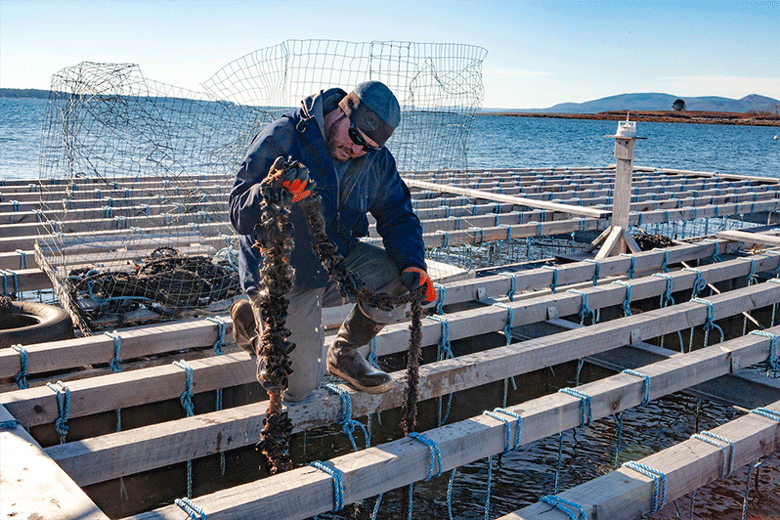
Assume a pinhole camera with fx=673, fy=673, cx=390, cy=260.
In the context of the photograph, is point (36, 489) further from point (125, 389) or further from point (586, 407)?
point (586, 407)

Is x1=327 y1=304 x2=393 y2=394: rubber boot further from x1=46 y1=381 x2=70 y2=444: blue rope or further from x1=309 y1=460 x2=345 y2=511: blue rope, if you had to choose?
x1=46 y1=381 x2=70 y2=444: blue rope

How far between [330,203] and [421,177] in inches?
289

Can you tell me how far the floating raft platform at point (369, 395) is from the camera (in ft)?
8.11

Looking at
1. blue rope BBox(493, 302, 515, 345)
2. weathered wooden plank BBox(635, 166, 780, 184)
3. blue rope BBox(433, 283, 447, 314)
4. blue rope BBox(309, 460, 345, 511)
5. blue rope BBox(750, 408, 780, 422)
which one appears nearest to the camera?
blue rope BBox(309, 460, 345, 511)

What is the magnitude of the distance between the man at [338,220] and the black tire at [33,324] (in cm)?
144

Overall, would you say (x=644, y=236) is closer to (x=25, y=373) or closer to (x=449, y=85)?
(x=449, y=85)

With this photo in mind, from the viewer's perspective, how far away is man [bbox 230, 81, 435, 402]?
2.79 m

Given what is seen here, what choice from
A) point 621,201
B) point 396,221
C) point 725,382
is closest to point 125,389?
point 396,221

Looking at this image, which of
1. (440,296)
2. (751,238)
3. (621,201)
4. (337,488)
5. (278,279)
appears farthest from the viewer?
(621,201)

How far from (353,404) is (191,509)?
1.15 meters

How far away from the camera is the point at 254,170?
273cm

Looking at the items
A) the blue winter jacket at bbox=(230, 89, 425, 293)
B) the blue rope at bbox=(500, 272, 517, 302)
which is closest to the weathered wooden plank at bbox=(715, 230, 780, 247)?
the blue rope at bbox=(500, 272, 517, 302)

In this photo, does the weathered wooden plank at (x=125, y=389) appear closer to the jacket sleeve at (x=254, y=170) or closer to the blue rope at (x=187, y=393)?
the blue rope at (x=187, y=393)

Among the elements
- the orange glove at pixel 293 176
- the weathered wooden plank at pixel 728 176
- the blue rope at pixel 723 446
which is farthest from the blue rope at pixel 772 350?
the weathered wooden plank at pixel 728 176
